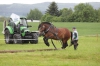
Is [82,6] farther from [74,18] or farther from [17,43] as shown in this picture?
[17,43]

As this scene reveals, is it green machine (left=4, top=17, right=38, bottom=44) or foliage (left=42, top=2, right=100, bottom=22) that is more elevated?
green machine (left=4, top=17, right=38, bottom=44)

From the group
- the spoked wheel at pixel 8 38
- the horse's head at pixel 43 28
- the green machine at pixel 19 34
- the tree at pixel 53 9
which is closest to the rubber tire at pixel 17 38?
the green machine at pixel 19 34

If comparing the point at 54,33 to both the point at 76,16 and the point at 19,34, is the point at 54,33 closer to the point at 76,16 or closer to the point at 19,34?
the point at 19,34

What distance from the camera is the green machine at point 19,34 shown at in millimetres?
29125

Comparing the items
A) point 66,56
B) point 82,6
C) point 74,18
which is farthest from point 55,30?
point 82,6

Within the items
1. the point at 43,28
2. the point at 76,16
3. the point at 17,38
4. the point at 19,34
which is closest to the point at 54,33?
the point at 43,28

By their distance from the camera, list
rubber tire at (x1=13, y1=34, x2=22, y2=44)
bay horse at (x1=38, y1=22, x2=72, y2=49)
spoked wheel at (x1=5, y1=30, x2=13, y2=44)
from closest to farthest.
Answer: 1. bay horse at (x1=38, y1=22, x2=72, y2=49)
2. rubber tire at (x1=13, y1=34, x2=22, y2=44)
3. spoked wheel at (x1=5, y1=30, x2=13, y2=44)

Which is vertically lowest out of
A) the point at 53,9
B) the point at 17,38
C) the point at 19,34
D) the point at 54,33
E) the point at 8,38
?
the point at 8,38

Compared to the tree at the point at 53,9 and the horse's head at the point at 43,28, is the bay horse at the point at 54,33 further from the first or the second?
the tree at the point at 53,9

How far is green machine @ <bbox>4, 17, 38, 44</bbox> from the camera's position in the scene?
1147 inches

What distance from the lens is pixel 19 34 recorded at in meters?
29.2

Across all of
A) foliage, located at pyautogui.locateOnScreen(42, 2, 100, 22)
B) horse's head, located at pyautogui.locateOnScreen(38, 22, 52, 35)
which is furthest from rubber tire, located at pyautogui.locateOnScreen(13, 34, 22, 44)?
foliage, located at pyautogui.locateOnScreen(42, 2, 100, 22)

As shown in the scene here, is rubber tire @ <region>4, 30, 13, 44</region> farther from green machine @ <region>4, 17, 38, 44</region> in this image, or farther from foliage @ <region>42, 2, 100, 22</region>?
foliage @ <region>42, 2, 100, 22</region>

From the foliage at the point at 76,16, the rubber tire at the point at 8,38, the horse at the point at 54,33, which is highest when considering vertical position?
the horse at the point at 54,33
